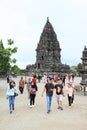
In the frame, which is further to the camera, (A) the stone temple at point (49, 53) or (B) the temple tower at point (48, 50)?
(B) the temple tower at point (48, 50)

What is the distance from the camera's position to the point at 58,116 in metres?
14.1

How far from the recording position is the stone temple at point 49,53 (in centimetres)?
8412

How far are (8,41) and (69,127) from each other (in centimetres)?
2257

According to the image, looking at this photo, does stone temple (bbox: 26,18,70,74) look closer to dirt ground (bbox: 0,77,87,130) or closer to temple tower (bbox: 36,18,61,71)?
temple tower (bbox: 36,18,61,71)

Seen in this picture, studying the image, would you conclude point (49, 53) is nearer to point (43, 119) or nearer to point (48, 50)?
point (48, 50)

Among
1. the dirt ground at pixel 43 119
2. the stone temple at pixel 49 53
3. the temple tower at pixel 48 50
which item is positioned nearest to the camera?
the dirt ground at pixel 43 119

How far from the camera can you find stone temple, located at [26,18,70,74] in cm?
8412

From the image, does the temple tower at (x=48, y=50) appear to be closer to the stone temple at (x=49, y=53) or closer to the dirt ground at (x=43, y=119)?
the stone temple at (x=49, y=53)

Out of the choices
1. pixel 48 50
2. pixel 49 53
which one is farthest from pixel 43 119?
pixel 49 53

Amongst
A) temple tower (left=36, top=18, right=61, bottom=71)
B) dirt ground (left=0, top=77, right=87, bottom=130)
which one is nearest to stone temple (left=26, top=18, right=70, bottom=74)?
temple tower (left=36, top=18, right=61, bottom=71)

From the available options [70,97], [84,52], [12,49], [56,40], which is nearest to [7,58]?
[12,49]

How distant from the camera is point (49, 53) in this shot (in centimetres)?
8581

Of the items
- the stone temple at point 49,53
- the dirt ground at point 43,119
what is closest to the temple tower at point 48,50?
the stone temple at point 49,53

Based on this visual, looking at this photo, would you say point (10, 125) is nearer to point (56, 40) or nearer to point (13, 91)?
point (13, 91)
